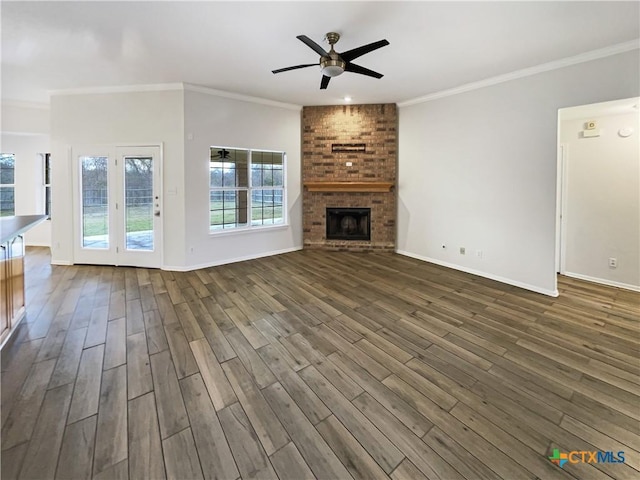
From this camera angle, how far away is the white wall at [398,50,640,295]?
3543 millimetres

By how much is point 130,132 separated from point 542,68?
5841 millimetres

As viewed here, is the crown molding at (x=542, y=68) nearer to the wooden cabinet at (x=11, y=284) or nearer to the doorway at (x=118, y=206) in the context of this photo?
the doorway at (x=118, y=206)

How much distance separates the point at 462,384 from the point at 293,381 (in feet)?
3.86

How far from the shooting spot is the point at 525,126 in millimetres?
3898

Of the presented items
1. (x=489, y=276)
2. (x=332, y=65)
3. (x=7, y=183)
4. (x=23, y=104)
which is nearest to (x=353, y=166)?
(x=332, y=65)

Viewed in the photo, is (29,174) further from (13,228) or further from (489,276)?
(489,276)

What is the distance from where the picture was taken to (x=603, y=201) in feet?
13.7

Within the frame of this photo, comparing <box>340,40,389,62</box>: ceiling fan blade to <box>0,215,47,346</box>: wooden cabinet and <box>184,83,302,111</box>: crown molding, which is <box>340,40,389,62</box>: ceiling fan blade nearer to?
<box>184,83,302,111</box>: crown molding

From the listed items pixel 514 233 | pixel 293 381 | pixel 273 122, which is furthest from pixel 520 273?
pixel 273 122

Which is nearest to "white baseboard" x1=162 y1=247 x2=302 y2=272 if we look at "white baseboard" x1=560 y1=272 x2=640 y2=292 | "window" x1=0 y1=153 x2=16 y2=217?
"window" x1=0 y1=153 x2=16 y2=217

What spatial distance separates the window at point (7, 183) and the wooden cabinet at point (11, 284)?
4.73 m

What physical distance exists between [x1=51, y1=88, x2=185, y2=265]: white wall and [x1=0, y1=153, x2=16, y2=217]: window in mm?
2379

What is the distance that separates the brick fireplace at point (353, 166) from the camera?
571 cm

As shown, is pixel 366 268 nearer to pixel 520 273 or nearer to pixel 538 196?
pixel 520 273
